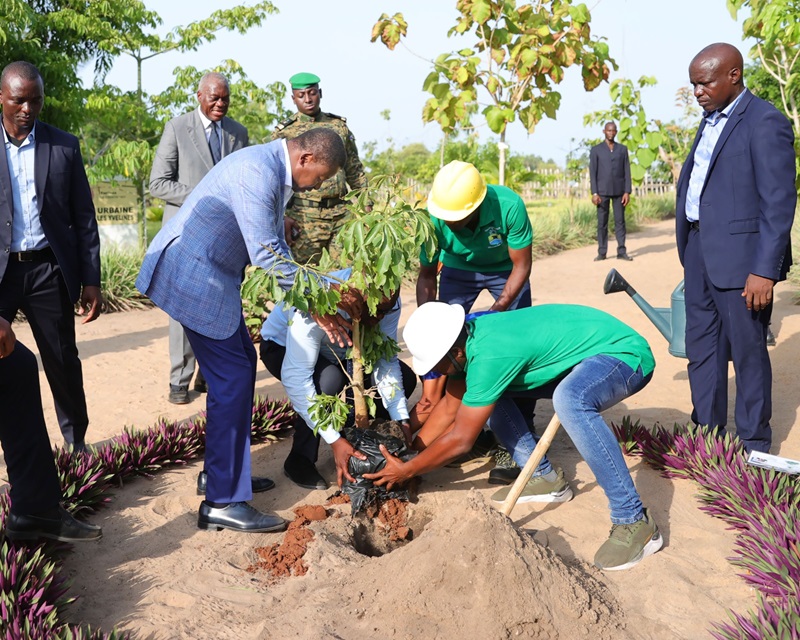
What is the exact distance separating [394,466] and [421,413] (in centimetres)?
81

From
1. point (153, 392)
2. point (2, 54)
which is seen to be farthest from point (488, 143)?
point (153, 392)

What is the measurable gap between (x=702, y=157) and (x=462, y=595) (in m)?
2.91

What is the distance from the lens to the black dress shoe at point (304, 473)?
4.45m

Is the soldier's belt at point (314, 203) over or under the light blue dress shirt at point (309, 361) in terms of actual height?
over

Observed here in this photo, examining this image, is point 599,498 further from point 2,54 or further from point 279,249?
point 2,54

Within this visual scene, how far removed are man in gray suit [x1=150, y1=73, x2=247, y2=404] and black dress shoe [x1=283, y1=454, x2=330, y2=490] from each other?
1733 mm

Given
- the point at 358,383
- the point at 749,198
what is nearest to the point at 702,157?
the point at 749,198

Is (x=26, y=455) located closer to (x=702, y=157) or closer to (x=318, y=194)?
(x=318, y=194)

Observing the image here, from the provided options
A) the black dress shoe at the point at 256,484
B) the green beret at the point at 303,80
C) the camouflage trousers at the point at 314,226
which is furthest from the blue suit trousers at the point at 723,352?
the green beret at the point at 303,80

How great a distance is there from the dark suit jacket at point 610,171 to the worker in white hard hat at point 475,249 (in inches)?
340

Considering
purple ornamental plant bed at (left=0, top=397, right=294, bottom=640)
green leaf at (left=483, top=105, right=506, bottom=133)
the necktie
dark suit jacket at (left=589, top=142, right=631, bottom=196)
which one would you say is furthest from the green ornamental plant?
dark suit jacket at (left=589, top=142, right=631, bottom=196)

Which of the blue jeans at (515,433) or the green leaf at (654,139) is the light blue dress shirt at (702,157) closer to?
the blue jeans at (515,433)

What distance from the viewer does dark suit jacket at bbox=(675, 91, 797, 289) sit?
4148 mm

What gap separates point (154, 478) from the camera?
4.57 metres
